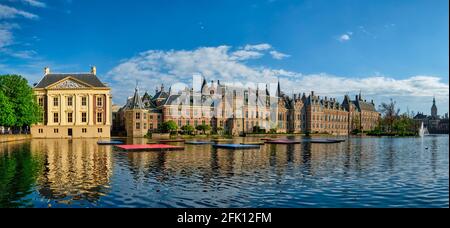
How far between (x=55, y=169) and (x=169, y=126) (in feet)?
213

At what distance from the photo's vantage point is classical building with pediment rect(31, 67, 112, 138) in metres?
85.2

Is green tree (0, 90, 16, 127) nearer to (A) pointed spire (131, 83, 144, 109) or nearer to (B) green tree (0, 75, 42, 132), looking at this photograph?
(B) green tree (0, 75, 42, 132)

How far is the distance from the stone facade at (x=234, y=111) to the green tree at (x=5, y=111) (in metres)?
33.2

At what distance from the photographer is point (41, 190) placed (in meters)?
18.3

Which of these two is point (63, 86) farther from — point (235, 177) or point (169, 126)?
point (235, 177)

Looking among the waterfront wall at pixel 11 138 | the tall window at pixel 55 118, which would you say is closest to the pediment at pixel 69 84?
the tall window at pixel 55 118

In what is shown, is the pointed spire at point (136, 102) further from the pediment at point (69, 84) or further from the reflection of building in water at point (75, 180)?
the reflection of building in water at point (75, 180)

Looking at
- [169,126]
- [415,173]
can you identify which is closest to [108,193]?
[415,173]

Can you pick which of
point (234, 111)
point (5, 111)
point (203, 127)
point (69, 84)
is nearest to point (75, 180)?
point (5, 111)

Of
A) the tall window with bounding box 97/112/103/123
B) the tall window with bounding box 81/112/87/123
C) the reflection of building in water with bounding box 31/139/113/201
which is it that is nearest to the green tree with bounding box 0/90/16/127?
the tall window with bounding box 81/112/87/123

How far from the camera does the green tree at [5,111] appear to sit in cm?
6375

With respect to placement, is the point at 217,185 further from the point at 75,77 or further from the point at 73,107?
the point at 75,77

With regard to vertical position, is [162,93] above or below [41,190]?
above

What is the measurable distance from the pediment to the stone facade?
15.2 metres
